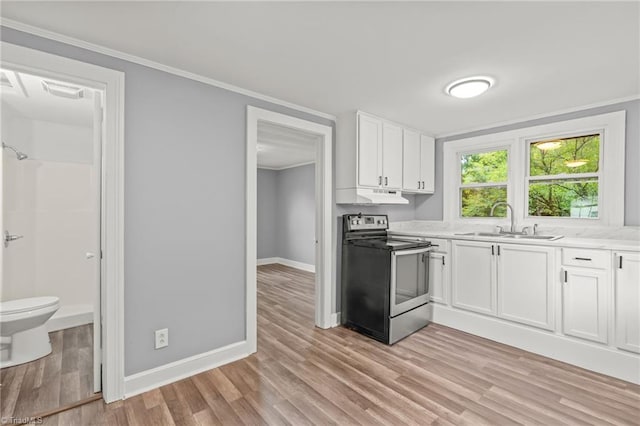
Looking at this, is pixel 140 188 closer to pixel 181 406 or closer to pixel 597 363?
pixel 181 406

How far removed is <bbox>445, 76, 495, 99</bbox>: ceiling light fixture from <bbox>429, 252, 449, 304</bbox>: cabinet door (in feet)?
5.66

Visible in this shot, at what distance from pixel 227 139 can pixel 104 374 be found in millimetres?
1862

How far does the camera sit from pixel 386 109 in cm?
305

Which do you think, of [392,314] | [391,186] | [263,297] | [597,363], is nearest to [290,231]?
[263,297]

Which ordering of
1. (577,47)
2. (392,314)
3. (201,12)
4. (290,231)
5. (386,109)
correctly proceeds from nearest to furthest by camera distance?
(201,12), (577,47), (392,314), (386,109), (290,231)

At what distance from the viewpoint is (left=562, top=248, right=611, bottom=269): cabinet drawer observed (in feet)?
7.75

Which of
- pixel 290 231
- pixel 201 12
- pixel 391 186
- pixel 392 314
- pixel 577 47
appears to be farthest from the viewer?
pixel 290 231

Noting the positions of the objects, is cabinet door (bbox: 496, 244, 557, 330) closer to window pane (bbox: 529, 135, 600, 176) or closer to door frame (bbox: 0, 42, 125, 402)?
window pane (bbox: 529, 135, 600, 176)

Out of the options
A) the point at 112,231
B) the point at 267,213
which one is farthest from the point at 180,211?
the point at 267,213

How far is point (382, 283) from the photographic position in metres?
2.89

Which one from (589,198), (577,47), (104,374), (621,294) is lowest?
(104,374)

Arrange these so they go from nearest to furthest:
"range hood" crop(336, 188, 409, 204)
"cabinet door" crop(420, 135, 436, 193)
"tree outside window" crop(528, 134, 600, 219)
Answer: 1. "tree outside window" crop(528, 134, 600, 219)
2. "range hood" crop(336, 188, 409, 204)
3. "cabinet door" crop(420, 135, 436, 193)

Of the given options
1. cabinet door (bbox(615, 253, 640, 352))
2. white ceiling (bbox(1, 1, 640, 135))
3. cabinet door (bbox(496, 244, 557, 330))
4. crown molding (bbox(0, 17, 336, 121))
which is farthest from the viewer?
cabinet door (bbox(496, 244, 557, 330))

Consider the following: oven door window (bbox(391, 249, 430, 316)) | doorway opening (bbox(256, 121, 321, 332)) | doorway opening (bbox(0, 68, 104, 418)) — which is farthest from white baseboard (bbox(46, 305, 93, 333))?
oven door window (bbox(391, 249, 430, 316))
